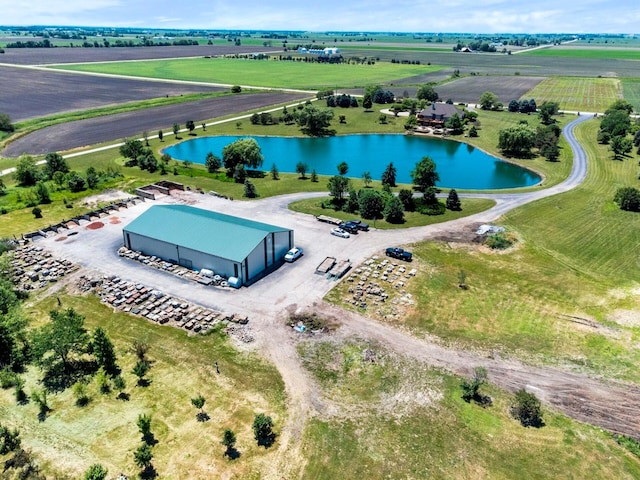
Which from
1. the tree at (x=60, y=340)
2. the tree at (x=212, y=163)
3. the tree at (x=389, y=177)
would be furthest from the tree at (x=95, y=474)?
the tree at (x=212, y=163)

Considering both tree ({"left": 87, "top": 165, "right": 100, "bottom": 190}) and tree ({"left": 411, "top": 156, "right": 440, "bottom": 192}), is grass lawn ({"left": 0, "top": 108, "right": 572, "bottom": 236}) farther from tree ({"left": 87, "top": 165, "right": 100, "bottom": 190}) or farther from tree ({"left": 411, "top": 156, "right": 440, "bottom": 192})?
tree ({"left": 411, "top": 156, "right": 440, "bottom": 192})

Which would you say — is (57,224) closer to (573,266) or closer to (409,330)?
(409,330)

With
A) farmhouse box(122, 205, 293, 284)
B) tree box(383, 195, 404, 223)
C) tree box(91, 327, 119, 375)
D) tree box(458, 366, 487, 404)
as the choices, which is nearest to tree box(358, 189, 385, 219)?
tree box(383, 195, 404, 223)

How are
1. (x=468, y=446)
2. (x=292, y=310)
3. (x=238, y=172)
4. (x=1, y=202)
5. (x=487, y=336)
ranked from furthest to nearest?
(x=238, y=172) < (x=1, y=202) < (x=292, y=310) < (x=487, y=336) < (x=468, y=446)

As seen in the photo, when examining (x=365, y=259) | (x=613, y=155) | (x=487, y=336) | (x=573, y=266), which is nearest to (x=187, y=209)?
(x=365, y=259)

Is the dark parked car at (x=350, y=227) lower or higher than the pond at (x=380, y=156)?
higher

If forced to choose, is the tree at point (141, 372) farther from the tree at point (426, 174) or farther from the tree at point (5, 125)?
the tree at point (5, 125)
